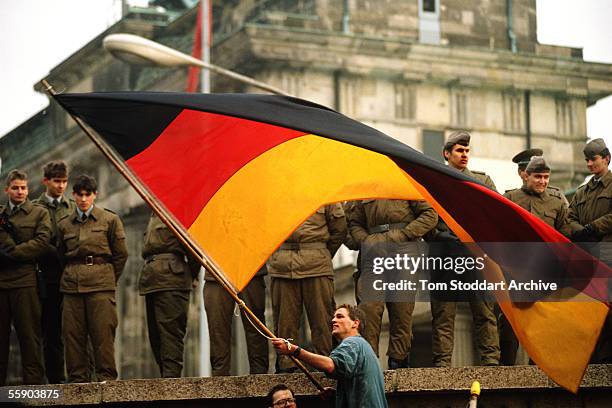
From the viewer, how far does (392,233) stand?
15992 mm

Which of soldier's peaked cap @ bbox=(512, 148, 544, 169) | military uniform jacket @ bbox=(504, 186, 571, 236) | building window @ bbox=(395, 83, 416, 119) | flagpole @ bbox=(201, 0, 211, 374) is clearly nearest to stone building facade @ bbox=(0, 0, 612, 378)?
building window @ bbox=(395, 83, 416, 119)

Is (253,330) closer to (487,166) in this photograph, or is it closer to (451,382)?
(451,382)

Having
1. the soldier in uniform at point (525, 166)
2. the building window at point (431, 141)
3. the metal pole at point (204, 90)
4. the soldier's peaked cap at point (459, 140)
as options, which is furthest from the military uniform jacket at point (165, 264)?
the building window at point (431, 141)

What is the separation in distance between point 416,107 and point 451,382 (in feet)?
98.1

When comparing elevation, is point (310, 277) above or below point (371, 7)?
below

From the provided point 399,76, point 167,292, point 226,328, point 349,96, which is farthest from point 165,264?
point 399,76

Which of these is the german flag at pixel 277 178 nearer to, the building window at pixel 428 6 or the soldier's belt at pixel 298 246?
the soldier's belt at pixel 298 246

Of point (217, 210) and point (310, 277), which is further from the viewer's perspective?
point (310, 277)

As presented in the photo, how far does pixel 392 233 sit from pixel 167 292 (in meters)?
2.13

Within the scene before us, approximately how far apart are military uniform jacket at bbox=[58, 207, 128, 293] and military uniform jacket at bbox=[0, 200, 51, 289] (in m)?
0.18

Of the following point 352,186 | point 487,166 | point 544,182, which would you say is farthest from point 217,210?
point 487,166

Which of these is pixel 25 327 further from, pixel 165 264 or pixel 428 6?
pixel 428 6

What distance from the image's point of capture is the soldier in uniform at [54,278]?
16.5 meters

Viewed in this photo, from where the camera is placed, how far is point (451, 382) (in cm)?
1500
